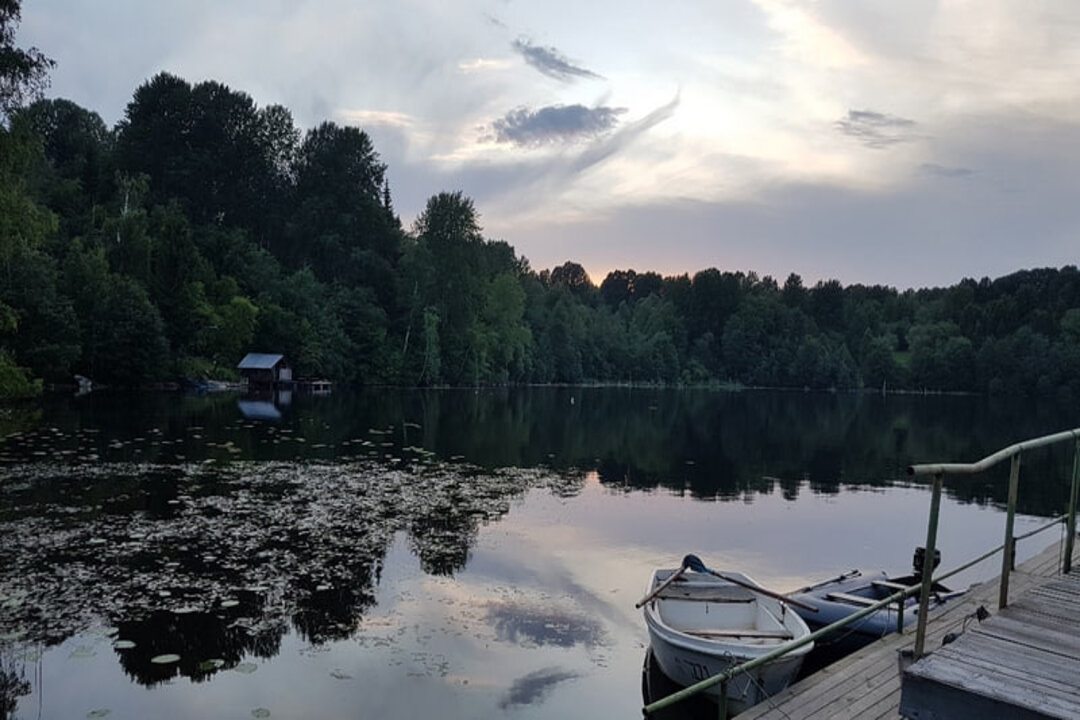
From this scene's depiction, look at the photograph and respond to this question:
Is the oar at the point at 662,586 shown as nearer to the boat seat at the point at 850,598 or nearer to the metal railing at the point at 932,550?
the boat seat at the point at 850,598

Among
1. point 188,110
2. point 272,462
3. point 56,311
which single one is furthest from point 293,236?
point 272,462

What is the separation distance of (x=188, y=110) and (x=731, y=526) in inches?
3896

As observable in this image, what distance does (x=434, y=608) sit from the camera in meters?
12.5

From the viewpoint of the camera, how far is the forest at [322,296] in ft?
184

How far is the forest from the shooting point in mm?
55938

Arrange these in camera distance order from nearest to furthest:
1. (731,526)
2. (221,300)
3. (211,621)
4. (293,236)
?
(211,621) < (731,526) < (221,300) < (293,236)

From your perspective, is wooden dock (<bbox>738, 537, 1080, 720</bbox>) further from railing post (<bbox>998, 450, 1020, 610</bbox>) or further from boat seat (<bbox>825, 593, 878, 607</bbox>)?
boat seat (<bbox>825, 593, 878, 607</bbox>)

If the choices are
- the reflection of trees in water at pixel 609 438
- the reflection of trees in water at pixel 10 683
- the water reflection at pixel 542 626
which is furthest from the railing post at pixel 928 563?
the reflection of trees in water at pixel 609 438

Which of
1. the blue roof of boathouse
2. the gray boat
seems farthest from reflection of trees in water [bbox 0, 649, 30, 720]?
the blue roof of boathouse

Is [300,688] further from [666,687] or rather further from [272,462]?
[272,462]

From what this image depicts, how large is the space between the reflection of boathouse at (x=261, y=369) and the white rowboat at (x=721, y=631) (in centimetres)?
6694

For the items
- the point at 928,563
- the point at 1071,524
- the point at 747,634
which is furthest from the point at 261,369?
the point at 928,563

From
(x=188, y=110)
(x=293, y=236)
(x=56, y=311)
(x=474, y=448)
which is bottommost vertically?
(x=474, y=448)

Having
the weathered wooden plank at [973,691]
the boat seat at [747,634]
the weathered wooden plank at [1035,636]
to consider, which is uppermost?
the weathered wooden plank at [973,691]
